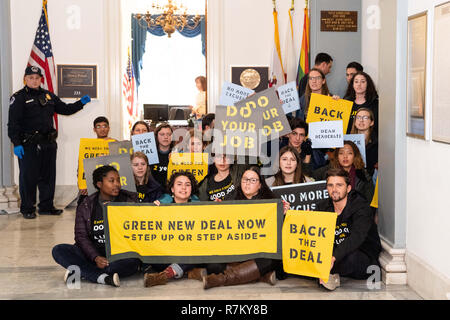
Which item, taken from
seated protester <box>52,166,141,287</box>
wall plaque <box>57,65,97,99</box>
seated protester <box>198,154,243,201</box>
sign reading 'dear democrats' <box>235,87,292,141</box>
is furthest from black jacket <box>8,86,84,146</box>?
seated protester <box>198,154,243,201</box>

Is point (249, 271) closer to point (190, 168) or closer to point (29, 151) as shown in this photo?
point (190, 168)

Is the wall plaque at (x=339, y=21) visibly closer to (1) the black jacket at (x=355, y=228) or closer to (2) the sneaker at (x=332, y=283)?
(1) the black jacket at (x=355, y=228)

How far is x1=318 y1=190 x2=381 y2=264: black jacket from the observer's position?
15.6ft

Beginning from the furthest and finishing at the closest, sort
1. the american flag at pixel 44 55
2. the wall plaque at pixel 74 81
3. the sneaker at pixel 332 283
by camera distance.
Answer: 1. the wall plaque at pixel 74 81
2. the american flag at pixel 44 55
3. the sneaker at pixel 332 283

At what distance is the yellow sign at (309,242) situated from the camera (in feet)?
14.9

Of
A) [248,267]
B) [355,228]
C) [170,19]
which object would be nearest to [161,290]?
[248,267]

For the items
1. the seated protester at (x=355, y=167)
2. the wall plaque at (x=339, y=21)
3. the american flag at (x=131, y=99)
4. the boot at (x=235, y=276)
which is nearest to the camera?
the boot at (x=235, y=276)

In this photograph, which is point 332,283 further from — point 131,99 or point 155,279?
point 131,99

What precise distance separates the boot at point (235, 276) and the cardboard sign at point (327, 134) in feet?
4.77

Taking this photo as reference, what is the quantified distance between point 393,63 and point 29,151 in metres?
4.99

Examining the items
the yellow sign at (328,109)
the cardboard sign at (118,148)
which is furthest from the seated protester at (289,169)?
the cardboard sign at (118,148)

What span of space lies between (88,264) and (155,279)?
0.60 metres

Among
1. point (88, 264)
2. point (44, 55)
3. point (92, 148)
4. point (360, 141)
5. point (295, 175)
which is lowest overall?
point (88, 264)

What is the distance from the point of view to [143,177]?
5.91 meters
